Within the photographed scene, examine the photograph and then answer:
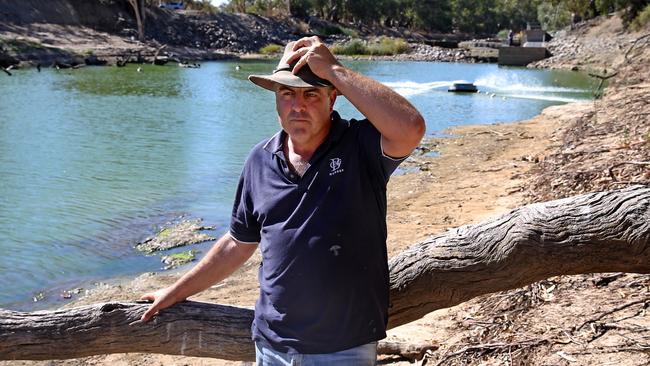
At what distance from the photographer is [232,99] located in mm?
30344

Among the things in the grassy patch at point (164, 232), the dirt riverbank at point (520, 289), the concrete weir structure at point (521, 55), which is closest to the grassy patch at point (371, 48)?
the concrete weir structure at point (521, 55)

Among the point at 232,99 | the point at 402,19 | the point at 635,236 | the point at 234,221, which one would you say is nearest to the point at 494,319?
the point at 635,236

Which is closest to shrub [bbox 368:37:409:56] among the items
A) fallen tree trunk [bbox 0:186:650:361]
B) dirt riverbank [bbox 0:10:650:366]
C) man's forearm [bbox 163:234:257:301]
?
dirt riverbank [bbox 0:10:650:366]

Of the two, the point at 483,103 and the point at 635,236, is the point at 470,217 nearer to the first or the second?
the point at 635,236

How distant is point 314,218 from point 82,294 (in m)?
6.05

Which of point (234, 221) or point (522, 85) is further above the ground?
point (234, 221)

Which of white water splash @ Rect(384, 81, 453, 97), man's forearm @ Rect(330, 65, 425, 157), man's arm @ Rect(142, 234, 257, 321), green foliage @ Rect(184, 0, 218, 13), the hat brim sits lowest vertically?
white water splash @ Rect(384, 81, 453, 97)

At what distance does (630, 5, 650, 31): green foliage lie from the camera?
158 ft

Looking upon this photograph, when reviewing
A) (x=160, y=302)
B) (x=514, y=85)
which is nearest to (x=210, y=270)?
(x=160, y=302)

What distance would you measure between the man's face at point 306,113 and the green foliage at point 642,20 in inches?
1996

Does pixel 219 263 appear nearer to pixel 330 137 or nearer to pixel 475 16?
pixel 330 137

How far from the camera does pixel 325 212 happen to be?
246cm

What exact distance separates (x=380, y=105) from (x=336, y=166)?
0.26 metres

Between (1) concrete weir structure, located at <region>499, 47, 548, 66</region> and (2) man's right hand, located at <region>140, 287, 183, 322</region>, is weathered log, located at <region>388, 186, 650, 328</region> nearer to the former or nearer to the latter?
(2) man's right hand, located at <region>140, 287, 183, 322</region>
